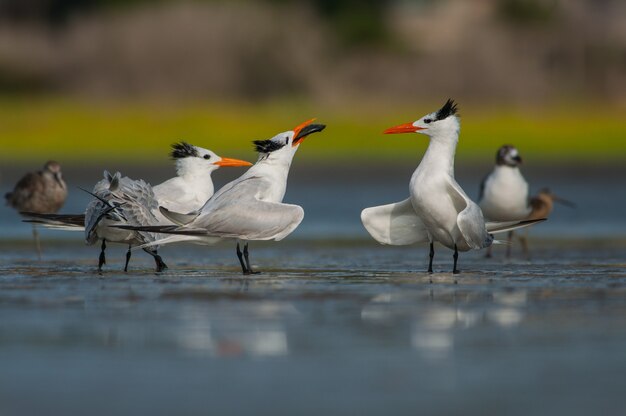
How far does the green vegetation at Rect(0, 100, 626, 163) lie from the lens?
39656 millimetres

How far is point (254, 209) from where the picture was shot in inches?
436

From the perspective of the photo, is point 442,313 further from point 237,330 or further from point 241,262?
point 241,262

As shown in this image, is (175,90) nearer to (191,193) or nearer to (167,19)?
(167,19)

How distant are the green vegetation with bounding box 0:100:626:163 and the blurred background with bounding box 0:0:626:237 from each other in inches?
3.6

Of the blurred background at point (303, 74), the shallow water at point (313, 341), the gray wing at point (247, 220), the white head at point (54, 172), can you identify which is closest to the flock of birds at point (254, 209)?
the gray wing at point (247, 220)

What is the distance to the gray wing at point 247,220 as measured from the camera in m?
11.0

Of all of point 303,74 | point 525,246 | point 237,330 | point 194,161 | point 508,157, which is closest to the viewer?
point 237,330

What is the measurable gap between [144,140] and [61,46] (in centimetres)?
879

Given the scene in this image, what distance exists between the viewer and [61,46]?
49344mm

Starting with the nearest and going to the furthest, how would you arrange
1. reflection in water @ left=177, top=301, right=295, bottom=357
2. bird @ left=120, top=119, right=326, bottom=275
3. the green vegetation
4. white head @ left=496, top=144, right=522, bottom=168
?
reflection in water @ left=177, top=301, right=295, bottom=357
bird @ left=120, top=119, right=326, bottom=275
white head @ left=496, top=144, right=522, bottom=168
the green vegetation

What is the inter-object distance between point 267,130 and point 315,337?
36390 millimetres

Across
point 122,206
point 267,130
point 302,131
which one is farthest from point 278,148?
point 267,130

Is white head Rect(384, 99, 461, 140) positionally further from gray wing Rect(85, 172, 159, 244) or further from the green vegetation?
the green vegetation

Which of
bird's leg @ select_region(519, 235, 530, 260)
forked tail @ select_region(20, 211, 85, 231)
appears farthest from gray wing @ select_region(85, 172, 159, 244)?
bird's leg @ select_region(519, 235, 530, 260)
